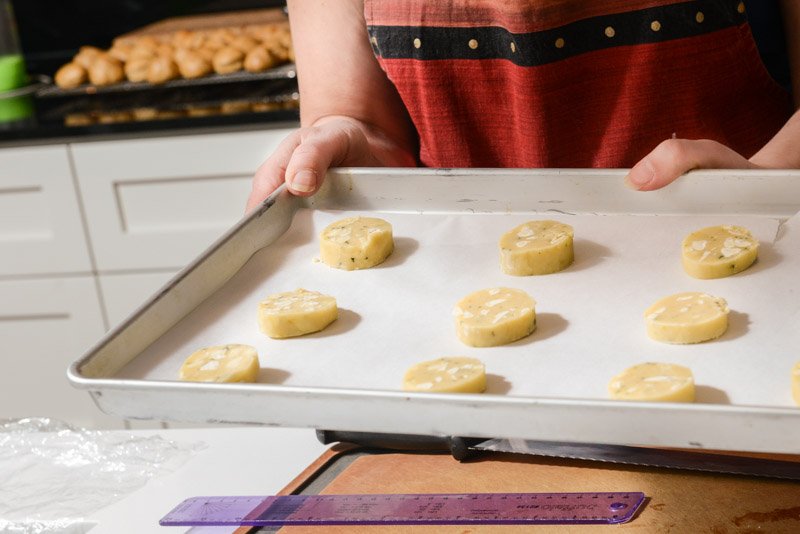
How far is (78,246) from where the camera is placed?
248 centimetres

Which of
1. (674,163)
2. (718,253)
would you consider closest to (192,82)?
(674,163)

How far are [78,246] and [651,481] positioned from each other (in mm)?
1842

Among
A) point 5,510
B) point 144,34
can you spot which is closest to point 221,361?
point 5,510

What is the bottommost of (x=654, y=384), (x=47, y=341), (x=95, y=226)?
(x=47, y=341)

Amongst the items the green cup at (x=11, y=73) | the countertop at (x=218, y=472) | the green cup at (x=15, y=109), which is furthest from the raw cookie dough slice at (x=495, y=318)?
the green cup at (x=11, y=73)

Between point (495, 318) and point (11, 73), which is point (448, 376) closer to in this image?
point (495, 318)

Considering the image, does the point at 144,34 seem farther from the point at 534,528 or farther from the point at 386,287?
the point at 534,528

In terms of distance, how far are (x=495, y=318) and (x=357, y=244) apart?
0.21m

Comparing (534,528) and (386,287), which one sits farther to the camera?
(386,287)

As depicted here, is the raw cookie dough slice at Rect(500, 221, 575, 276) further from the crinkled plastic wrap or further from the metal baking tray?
the metal baking tray

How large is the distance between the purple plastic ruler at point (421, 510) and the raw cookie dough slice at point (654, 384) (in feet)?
0.49

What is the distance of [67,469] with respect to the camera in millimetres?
1116

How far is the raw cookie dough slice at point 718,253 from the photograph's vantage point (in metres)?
0.99

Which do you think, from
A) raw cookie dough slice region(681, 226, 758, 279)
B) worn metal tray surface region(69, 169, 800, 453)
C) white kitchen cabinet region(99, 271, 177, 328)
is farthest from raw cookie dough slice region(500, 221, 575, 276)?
white kitchen cabinet region(99, 271, 177, 328)
